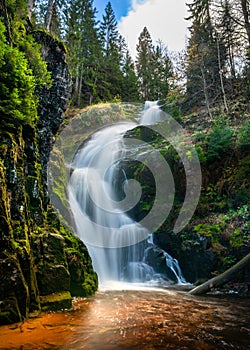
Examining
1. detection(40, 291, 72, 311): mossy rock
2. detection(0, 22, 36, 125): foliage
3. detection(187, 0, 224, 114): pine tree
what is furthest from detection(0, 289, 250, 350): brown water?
detection(187, 0, 224, 114): pine tree

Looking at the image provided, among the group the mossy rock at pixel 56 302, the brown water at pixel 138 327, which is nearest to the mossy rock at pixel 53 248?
the mossy rock at pixel 56 302

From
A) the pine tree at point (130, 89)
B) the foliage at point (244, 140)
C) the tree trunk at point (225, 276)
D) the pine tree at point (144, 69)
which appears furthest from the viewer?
the pine tree at point (144, 69)

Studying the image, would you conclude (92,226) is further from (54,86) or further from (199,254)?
(54,86)

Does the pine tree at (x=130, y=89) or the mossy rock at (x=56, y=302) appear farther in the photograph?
the pine tree at (x=130, y=89)

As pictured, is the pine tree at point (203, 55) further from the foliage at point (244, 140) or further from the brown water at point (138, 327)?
the brown water at point (138, 327)

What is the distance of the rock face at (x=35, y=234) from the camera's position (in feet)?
13.7

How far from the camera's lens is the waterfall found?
917 centimetres

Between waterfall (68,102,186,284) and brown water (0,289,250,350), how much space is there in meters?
3.37

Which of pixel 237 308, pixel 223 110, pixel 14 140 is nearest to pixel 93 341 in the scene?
pixel 237 308

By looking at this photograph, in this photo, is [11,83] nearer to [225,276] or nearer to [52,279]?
[52,279]

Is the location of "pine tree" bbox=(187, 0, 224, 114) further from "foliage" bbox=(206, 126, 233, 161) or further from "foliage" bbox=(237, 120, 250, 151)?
"foliage" bbox=(237, 120, 250, 151)

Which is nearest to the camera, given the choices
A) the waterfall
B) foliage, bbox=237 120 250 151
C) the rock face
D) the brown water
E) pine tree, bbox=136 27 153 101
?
the brown water

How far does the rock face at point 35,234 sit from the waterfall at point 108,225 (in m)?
2.37

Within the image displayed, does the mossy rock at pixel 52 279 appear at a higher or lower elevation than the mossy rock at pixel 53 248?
lower
